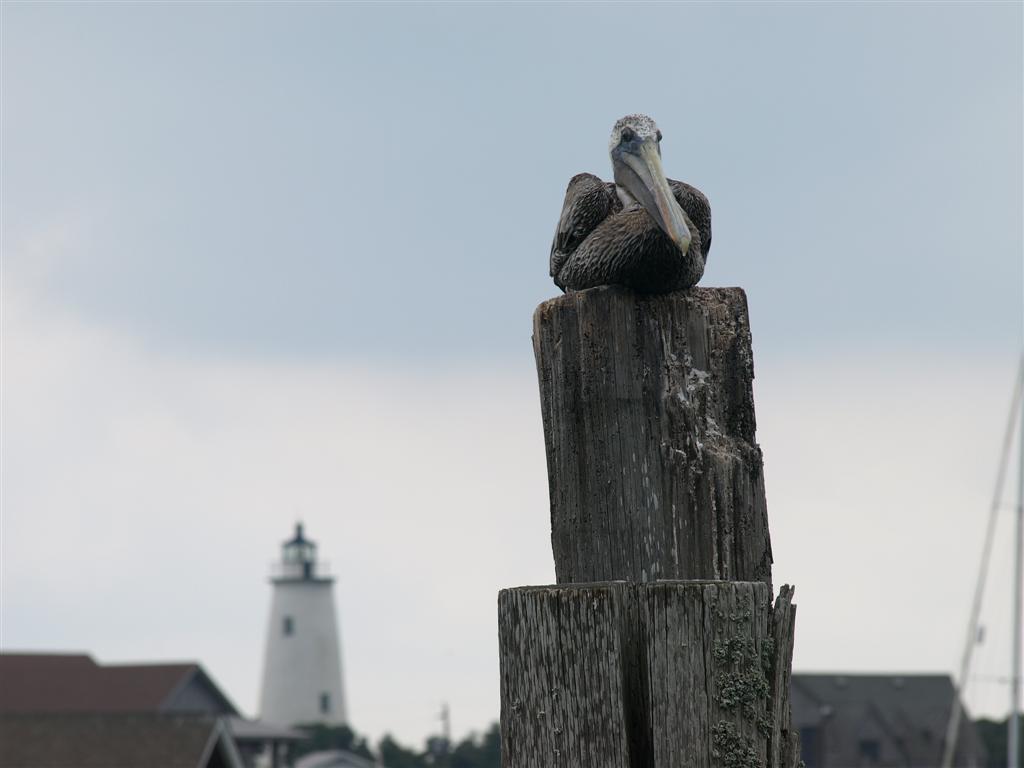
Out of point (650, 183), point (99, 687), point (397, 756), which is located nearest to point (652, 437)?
point (650, 183)

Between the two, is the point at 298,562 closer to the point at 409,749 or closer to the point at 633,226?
the point at 409,749

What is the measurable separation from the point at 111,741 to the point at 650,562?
26100mm

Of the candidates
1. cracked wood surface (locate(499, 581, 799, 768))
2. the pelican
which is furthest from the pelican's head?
cracked wood surface (locate(499, 581, 799, 768))

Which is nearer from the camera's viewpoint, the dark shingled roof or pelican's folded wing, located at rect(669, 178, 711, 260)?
pelican's folded wing, located at rect(669, 178, 711, 260)

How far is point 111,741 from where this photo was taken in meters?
27.8

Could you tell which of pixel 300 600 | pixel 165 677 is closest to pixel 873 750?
pixel 300 600

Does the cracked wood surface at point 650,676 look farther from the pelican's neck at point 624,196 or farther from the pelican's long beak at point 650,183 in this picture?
the pelican's neck at point 624,196

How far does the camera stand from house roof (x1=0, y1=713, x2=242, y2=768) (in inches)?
1076

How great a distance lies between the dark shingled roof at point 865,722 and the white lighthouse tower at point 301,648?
1877 cm

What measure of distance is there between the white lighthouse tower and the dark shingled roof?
18.8 meters

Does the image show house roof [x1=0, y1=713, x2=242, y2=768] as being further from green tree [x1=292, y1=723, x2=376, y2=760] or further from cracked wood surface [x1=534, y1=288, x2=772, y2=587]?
green tree [x1=292, y1=723, x2=376, y2=760]

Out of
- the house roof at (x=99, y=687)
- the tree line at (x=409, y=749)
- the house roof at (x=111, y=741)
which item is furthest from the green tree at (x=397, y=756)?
the house roof at (x=111, y=741)

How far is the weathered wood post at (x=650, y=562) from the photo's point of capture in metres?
3.31

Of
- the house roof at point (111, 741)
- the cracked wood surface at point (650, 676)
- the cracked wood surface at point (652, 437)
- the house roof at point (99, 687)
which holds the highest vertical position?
the cracked wood surface at point (652, 437)
